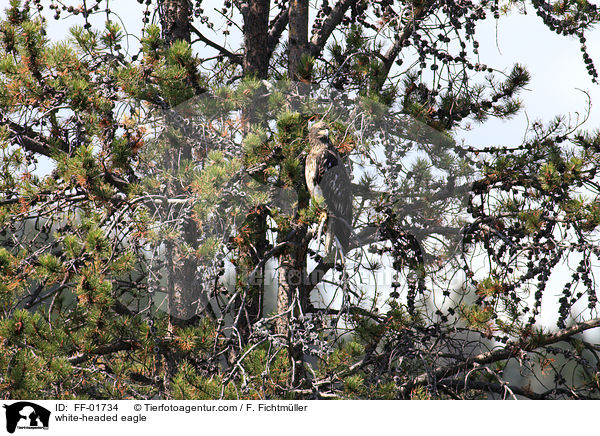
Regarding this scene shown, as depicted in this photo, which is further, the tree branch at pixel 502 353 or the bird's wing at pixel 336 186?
the bird's wing at pixel 336 186

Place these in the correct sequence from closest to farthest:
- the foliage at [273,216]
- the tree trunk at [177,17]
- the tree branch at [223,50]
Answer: the foliage at [273,216] < the tree trunk at [177,17] < the tree branch at [223,50]

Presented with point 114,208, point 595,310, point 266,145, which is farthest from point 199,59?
point 595,310

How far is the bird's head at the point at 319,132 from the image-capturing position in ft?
13.5

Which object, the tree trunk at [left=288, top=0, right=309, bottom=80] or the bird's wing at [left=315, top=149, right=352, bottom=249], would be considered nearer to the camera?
the bird's wing at [left=315, top=149, right=352, bottom=249]

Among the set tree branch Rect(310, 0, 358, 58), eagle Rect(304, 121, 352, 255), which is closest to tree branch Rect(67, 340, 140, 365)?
eagle Rect(304, 121, 352, 255)

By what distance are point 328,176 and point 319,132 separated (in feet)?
1.13

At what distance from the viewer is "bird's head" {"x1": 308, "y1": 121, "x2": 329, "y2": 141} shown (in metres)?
4.11

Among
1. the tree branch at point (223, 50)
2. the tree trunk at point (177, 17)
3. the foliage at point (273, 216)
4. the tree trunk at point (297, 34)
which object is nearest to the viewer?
the foliage at point (273, 216)

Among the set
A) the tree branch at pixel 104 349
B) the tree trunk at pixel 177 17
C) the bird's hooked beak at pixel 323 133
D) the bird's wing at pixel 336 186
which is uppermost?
the tree trunk at pixel 177 17

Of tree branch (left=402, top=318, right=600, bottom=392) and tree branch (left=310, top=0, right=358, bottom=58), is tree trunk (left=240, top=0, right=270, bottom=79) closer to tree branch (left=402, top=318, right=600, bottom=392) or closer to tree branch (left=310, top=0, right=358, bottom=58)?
tree branch (left=310, top=0, right=358, bottom=58)

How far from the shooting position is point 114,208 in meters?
3.83

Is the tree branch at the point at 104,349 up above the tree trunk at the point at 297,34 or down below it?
below

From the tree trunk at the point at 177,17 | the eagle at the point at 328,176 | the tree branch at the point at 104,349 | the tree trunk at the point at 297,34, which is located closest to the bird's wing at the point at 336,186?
the eagle at the point at 328,176

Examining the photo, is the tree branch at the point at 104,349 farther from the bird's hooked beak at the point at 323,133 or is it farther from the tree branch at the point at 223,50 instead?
the tree branch at the point at 223,50
